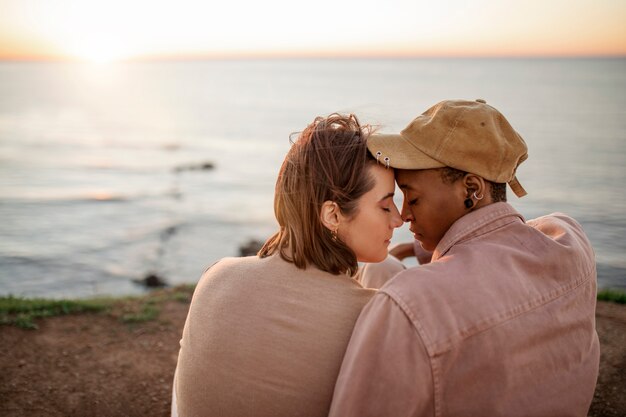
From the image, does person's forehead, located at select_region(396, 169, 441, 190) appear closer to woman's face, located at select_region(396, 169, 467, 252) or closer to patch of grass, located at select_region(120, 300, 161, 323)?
woman's face, located at select_region(396, 169, 467, 252)

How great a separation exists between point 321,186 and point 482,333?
1.01m

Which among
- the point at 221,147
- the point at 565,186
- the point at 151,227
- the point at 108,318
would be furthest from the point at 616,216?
the point at 221,147

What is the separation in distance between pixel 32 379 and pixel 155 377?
987mm

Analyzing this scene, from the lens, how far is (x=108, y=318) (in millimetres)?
5754

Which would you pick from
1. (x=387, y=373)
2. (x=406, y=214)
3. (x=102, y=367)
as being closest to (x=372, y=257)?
(x=406, y=214)

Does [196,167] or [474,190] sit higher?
[474,190]

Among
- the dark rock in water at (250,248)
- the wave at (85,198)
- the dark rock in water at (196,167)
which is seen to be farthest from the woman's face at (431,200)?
the dark rock in water at (196,167)

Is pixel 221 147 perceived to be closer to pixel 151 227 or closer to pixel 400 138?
pixel 151 227

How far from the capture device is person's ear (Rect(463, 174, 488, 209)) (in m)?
2.78

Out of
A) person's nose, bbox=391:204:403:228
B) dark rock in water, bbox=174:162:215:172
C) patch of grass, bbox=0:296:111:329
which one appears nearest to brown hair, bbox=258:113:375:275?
person's nose, bbox=391:204:403:228

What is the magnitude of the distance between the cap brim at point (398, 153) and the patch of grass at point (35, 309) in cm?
431

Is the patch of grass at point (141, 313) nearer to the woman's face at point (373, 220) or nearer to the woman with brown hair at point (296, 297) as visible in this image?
the woman with brown hair at point (296, 297)

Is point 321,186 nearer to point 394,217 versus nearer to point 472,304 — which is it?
point 394,217

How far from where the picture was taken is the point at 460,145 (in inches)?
108
